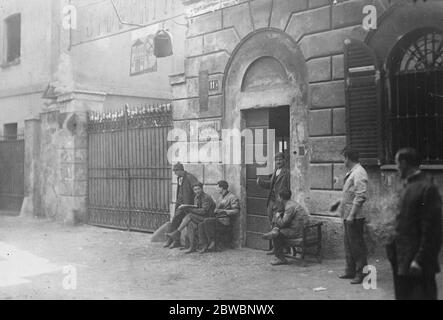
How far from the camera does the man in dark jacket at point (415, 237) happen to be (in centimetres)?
442

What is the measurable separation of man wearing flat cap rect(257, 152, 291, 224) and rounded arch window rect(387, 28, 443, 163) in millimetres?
1847

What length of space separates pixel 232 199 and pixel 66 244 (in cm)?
377

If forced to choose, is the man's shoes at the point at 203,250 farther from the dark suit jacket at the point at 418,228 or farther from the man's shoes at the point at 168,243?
the dark suit jacket at the point at 418,228

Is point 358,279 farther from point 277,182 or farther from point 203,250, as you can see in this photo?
point 203,250

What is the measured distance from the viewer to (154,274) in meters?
7.59

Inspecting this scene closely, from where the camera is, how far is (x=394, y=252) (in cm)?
471

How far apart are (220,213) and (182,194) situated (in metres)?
1.02

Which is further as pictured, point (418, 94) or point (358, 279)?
point (418, 94)

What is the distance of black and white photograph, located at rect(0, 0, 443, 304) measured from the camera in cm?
643

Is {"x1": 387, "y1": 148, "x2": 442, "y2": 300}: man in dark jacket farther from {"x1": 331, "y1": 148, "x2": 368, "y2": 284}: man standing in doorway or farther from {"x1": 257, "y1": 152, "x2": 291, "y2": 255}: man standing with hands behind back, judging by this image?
{"x1": 257, "y1": 152, "x2": 291, "y2": 255}: man standing with hands behind back

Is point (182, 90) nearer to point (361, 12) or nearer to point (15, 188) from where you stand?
point (361, 12)

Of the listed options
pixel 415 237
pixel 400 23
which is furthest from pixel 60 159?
pixel 415 237

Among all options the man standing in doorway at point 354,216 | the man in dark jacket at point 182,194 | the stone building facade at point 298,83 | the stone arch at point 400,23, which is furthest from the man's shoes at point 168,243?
the stone arch at point 400,23

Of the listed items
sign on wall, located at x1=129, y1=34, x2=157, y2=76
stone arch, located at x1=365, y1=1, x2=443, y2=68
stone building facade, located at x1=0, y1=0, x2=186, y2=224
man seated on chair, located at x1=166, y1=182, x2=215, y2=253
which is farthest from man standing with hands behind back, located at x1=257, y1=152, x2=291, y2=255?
sign on wall, located at x1=129, y1=34, x2=157, y2=76
